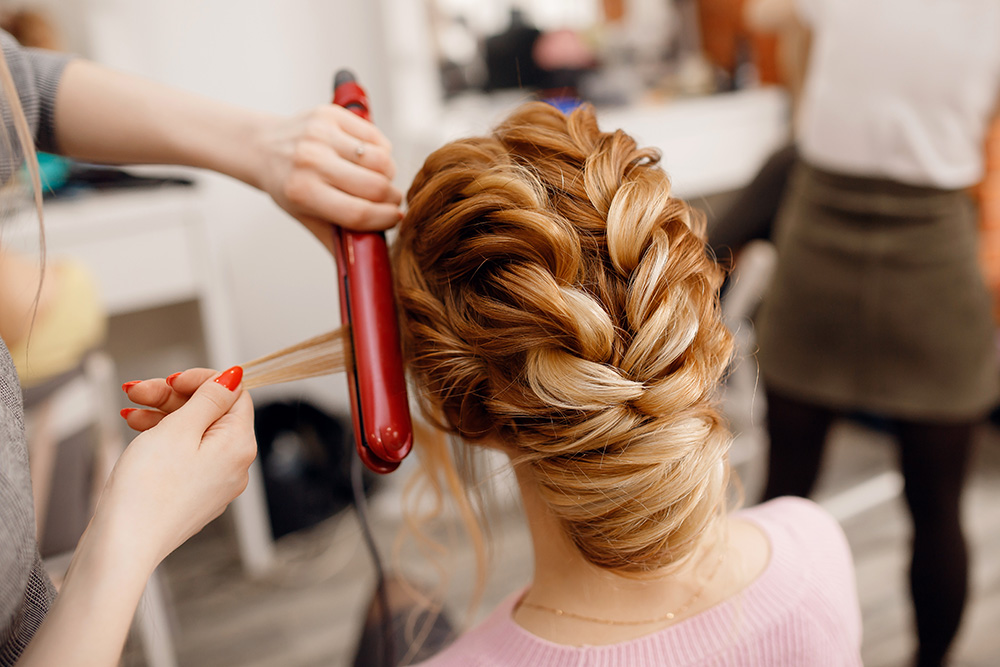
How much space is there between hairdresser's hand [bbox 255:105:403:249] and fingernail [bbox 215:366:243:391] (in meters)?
0.16

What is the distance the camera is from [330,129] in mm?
592

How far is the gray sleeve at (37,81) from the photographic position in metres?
0.62

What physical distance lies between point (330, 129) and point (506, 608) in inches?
17.8

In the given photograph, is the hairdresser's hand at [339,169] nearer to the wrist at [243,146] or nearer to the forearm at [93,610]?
the wrist at [243,146]

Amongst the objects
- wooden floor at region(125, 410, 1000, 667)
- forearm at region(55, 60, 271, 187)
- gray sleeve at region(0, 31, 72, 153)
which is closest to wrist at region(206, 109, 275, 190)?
forearm at region(55, 60, 271, 187)

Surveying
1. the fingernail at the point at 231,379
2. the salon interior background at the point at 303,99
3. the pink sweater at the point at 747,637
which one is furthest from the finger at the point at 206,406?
the salon interior background at the point at 303,99

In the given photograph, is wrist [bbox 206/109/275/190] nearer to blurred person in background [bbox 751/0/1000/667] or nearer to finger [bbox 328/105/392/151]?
finger [bbox 328/105/392/151]

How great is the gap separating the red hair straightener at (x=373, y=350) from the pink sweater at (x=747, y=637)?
0.21 m

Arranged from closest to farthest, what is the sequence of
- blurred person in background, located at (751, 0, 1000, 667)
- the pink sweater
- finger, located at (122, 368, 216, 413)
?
1. finger, located at (122, 368, 216, 413)
2. the pink sweater
3. blurred person in background, located at (751, 0, 1000, 667)

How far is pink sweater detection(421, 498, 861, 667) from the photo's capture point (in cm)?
57

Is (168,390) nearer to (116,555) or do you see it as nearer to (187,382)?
Result: (187,382)

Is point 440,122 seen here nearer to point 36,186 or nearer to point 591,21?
point 591,21

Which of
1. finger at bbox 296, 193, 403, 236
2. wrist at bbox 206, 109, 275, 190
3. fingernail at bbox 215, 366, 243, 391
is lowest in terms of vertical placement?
fingernail at bbox 215, 366, 243, 391

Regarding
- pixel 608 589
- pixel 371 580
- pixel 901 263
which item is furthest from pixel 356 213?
pixel 371 580
